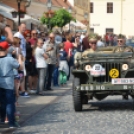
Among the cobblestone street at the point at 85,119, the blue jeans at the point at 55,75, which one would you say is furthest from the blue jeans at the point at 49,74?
the cobblestone street at the point at 85,119

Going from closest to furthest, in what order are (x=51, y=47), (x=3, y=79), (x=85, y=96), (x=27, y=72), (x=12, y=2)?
(x=3, y=79) < (x=85, y=96) < (x=27, y=72) < (x=51, y=47) < (x=12, y=2)

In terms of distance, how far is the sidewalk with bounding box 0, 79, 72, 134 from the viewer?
13.0 metres

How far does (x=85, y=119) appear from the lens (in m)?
12.9

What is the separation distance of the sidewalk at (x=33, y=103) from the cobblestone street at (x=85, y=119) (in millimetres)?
197

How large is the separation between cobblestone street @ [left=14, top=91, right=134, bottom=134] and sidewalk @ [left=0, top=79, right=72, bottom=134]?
7.7 inches

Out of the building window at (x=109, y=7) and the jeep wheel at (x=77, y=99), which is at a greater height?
the building window at (x=109, y=7)

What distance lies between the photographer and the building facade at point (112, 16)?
276ft

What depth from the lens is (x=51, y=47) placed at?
20344 mm

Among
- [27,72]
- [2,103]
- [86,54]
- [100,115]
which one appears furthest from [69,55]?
[2,103]

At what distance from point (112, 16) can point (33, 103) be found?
69678 millimetres

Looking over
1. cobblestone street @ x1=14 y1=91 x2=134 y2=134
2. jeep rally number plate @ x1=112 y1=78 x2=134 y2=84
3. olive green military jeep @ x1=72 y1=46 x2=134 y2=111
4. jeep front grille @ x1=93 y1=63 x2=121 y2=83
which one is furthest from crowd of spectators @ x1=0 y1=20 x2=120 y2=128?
jeep rally number plate @ x1=112 y1=78 x2=134 y2=84

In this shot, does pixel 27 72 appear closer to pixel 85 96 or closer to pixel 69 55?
pixel 85 96

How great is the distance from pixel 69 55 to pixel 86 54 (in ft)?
29.9

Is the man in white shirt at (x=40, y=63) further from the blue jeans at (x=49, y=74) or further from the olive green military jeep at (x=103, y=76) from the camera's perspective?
the olive green military jeep at (x=103, y=76)
